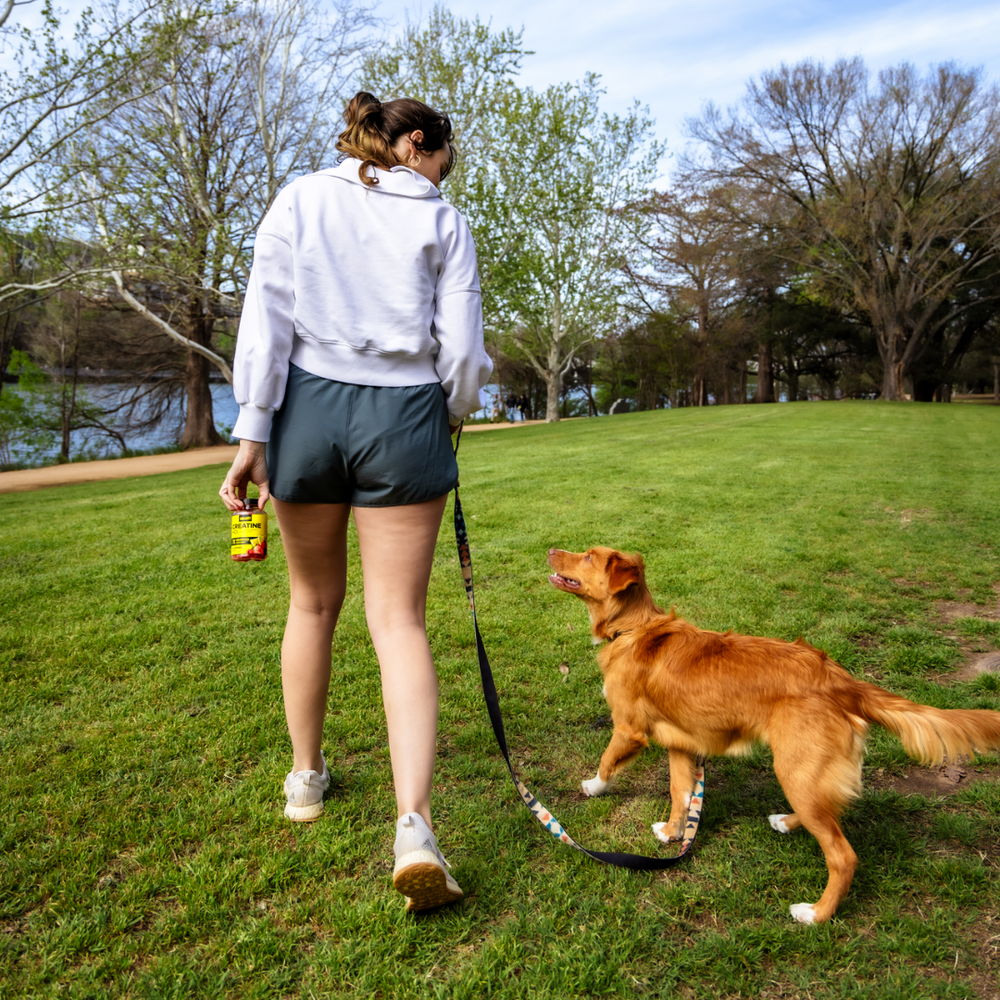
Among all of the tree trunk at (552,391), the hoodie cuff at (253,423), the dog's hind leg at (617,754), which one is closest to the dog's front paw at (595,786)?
the dog's hind leg at (617,754)

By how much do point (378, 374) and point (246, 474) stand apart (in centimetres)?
51

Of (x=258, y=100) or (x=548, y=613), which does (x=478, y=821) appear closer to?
(x=548, y=613)

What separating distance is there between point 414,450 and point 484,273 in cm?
1978

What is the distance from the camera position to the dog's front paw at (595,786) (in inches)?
105

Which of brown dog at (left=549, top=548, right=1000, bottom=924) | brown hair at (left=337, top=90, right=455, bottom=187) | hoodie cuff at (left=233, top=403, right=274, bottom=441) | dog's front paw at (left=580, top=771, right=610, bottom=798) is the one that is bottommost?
dog's front paw at (left=580, top=771, right=610, bottom=798)

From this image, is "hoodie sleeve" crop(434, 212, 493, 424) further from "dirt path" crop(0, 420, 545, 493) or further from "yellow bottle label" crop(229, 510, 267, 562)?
"dirt path" crop(0, 420, 545, 493)

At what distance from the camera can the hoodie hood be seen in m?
1.98

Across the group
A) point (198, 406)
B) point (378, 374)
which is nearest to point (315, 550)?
point (378, 374)

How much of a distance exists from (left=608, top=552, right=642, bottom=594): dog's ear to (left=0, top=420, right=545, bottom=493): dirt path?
14.9m

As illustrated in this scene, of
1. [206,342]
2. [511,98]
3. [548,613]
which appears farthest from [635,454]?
[206,342]

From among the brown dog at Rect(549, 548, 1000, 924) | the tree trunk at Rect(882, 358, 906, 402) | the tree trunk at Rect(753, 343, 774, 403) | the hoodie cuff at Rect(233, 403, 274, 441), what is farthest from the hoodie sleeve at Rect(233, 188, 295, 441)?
the tree trunk at Rect(753, 343, 774, 403)

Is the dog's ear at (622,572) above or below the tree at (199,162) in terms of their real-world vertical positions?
below

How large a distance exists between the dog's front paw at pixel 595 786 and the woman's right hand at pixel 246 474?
1657 mm

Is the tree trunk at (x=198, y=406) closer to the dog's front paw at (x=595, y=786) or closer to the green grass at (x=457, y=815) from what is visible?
the green grass at (x=457, y=815)
